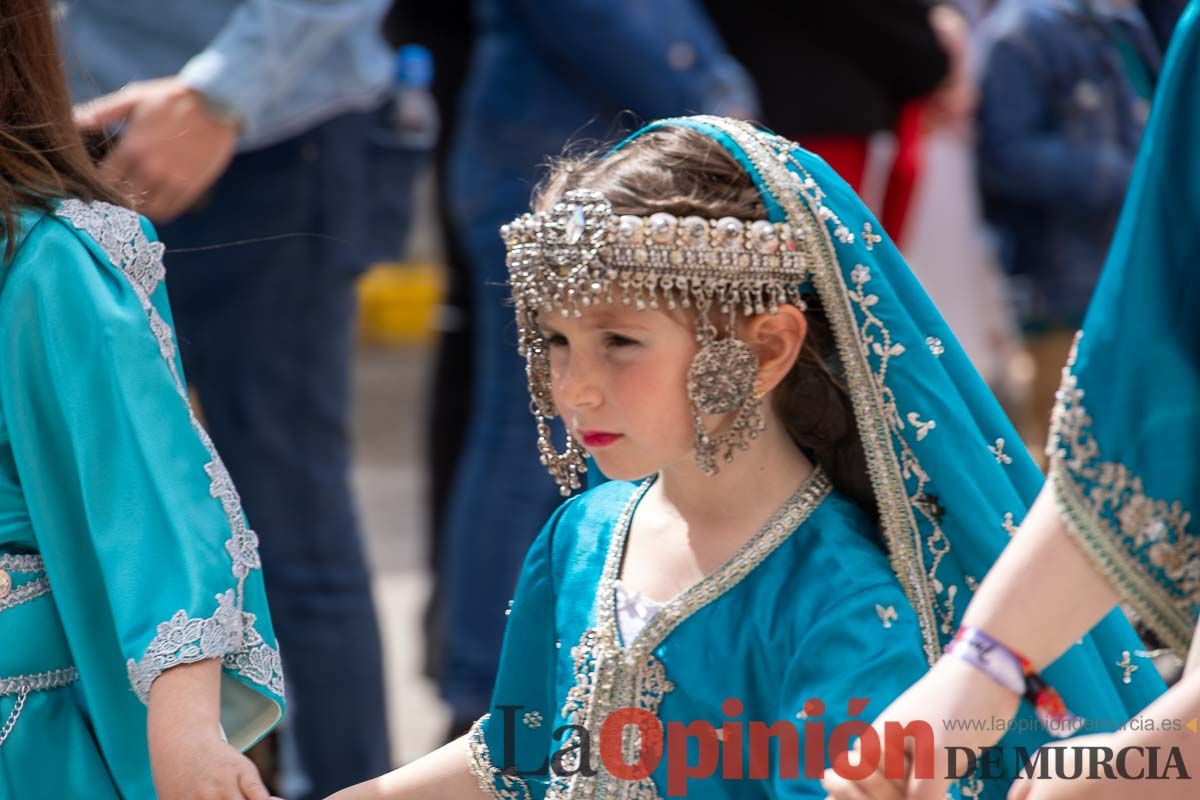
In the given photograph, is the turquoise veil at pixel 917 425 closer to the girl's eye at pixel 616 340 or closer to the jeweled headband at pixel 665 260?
the jeweled headband at pixel 665 260

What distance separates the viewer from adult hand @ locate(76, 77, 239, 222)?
3.22 meters

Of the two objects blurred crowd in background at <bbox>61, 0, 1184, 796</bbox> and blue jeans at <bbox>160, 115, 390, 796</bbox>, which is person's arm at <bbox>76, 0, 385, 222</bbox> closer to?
blurred crowd in background at <bbox>61, 0, 1184, 796</bbox>

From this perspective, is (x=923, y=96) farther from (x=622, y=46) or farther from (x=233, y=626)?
(x=233, y=626)

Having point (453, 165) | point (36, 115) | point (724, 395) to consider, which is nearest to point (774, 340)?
point (724, 395)

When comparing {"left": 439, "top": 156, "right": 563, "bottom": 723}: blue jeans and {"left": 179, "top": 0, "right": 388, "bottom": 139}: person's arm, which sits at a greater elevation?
{"left": 179, "top": 0, "right": 388, "bottom": 139}: person's arm

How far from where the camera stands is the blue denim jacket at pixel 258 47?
11.0ft

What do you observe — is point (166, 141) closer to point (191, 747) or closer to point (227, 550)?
point (227, 550)

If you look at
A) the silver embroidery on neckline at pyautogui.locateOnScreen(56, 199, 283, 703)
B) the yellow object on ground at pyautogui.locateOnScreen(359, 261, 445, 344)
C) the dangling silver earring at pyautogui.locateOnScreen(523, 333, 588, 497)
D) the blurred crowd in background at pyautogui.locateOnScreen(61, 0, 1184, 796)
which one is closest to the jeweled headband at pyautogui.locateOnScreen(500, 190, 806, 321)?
the dangling silver earring at pyautogui.locateOnScreen(523, 333, 588, 497)

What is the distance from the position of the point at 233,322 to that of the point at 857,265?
1.61 meters

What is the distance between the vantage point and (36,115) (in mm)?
2424

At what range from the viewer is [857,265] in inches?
90.7

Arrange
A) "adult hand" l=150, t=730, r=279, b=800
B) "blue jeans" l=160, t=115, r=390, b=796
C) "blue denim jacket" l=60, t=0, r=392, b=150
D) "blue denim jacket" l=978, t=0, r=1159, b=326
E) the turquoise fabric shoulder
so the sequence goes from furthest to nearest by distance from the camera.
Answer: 1. "blue denim jacket" l=978, t=0, r=1159, b=326
2. "blue jeans" l=160, t=115, r=390, b=796
3. "blue denim jacket" l=60, t=0, r=392, b=150
4. "adult hand" l=150, t=730, r=279, b=800
5. the turquoise fabric shoulder

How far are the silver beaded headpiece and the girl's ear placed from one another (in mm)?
16

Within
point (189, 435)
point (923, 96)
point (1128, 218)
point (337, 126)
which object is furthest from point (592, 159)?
point (923, 96)
